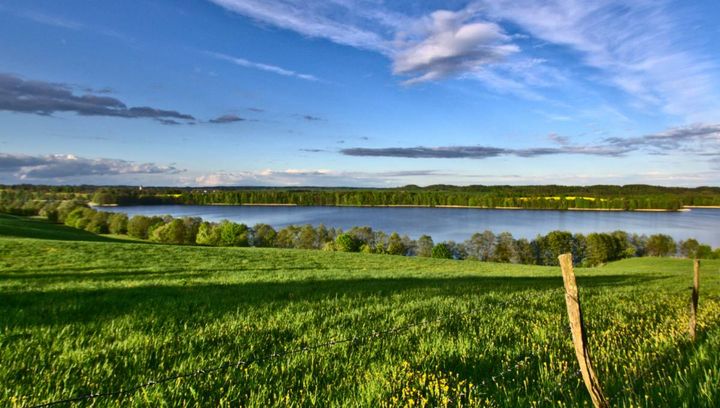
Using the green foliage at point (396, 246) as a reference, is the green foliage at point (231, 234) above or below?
above

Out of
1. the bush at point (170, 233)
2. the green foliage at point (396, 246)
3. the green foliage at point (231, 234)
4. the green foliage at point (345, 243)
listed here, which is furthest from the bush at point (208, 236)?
the green foliage at point (396, 246)

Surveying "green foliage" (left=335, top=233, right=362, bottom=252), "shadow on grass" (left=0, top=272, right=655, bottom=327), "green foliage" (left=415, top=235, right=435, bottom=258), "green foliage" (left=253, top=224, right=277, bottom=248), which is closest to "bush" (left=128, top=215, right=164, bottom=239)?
"green foliage" (left=253, top=224, right=277, bottom=248)

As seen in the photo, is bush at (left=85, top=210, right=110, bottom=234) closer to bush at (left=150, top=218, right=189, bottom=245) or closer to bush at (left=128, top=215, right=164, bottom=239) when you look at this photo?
bush at (left=128, top=215, right=164, bottom=239)

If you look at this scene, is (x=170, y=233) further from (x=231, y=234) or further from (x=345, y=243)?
(x=345, y=243)

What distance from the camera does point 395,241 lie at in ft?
306

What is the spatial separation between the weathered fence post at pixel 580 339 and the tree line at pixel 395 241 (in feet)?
265

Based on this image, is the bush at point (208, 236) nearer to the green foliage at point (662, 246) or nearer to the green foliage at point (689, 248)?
the green foliage at point (662, 246)

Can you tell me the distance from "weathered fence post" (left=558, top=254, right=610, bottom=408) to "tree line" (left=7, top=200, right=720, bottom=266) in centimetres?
8089

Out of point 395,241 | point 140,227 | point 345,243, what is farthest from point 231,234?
point 395,241

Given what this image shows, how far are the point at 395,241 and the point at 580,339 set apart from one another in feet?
299

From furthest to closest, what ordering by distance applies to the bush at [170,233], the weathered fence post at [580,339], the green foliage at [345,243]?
the bush at [170,233]
the green foliage at [345,243]
the weathered fence post at [580,339]

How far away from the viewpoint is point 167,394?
3.54m

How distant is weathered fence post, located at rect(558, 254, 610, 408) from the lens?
9.07ft

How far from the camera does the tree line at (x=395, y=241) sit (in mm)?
86875
